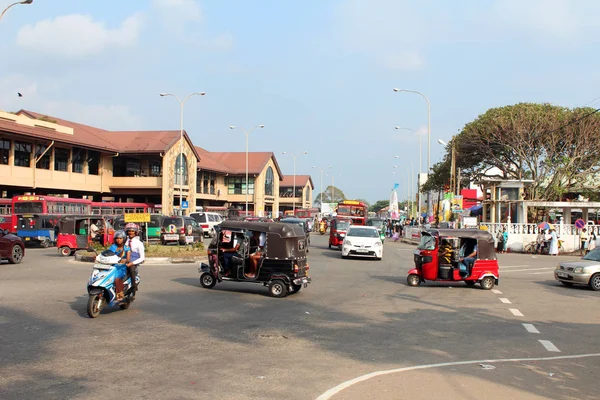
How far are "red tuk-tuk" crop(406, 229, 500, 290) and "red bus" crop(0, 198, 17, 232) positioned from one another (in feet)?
85.6

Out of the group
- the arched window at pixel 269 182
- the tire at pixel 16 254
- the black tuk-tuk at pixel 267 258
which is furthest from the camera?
the arched window at pixel 269 182

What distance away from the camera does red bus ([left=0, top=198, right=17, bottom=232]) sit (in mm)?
34147

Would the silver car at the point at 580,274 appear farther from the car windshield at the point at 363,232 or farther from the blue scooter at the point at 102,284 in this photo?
the blue scooter at the point at 102,284

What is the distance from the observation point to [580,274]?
18516 millimetres

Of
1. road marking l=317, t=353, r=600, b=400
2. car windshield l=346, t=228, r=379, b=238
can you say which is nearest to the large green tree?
car windshield l=346, t=228, r=379, b=238

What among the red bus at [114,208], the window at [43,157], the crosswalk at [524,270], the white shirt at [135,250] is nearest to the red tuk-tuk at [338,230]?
the crosswalk at [524,270]

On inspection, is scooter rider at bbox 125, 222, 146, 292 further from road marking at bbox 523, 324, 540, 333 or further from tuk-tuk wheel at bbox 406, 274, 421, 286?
tuk-tuk wheel at bbox 406, 274, 421, 286

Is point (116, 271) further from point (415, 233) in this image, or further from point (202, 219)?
point (415, 233)

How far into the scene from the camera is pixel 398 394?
6.44 meters

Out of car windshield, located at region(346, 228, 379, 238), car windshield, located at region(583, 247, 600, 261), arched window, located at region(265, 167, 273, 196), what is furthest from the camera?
arched window, located at region(265, 167, 273, 196)

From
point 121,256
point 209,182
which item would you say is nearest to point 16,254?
point 121,256

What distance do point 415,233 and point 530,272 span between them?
88.5 ft

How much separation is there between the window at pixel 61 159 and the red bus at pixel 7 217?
12439mm

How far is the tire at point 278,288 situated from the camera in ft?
47.1
